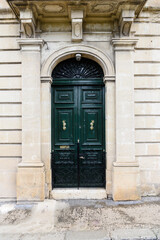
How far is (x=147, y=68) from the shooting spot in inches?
207

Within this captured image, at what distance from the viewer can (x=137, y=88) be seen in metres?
5.26

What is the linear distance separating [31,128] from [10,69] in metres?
1.88

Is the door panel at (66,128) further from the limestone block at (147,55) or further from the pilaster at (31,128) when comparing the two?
the limestone block at (147,55)

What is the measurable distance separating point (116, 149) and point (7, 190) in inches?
134

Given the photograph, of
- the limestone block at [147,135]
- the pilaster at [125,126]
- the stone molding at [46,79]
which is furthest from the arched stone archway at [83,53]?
the limestone block at [147,135]

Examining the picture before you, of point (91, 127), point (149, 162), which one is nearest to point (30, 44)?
point (91, 127)

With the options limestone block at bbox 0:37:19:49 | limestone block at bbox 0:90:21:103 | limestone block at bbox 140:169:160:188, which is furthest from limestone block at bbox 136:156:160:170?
limestone block at bbox 0:37:19:49

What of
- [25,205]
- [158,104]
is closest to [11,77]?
[25,205]

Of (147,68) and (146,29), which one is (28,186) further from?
(146,29)

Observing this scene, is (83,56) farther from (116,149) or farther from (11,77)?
(116,149)

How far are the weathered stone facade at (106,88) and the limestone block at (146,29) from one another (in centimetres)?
3

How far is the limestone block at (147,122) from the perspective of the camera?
17.2ft

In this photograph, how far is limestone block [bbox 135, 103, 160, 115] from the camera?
5254mm

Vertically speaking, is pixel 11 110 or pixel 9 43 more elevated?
pixel 9 43
